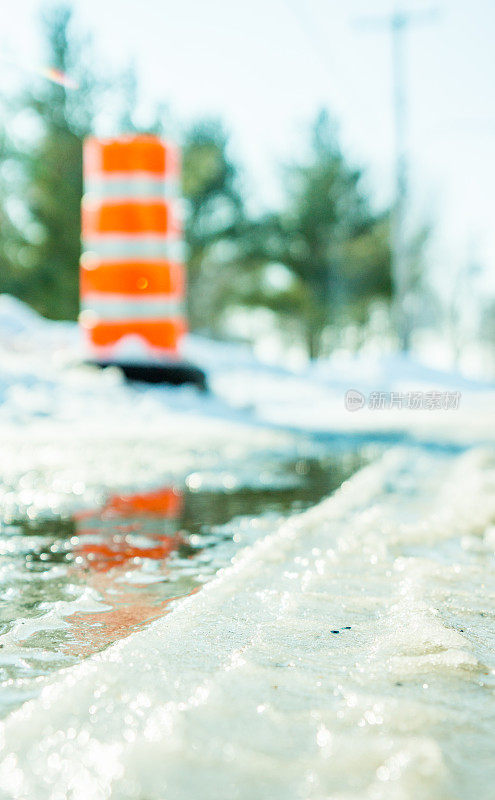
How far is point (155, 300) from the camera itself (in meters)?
7.91

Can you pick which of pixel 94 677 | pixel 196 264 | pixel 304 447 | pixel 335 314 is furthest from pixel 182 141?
pixel 94 677

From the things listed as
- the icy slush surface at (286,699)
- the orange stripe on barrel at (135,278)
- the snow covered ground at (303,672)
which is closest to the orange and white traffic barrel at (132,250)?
the orange stripe on barrel at (135,278)

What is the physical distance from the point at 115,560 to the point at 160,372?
5.37m

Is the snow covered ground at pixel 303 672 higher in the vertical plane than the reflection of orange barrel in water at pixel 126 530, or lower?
higher

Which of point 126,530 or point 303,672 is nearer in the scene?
point 303,672

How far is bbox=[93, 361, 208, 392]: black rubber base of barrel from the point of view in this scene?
25.0ft

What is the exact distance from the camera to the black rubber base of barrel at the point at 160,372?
761cm

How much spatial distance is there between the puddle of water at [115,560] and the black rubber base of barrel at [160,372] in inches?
150

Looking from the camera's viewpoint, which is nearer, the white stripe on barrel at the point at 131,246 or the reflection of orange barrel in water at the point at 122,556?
the reflection of orange barrel in water at the point at 122,556

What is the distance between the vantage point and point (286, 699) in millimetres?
1269

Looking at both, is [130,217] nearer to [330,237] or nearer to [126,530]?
[126,530]

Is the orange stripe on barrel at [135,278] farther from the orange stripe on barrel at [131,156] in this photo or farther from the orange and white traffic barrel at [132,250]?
the orange stripe on barrel at [131,156]

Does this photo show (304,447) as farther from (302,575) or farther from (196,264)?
(196,264)

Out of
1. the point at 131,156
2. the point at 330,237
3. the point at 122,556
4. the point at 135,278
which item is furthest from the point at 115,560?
the point at 330,237
